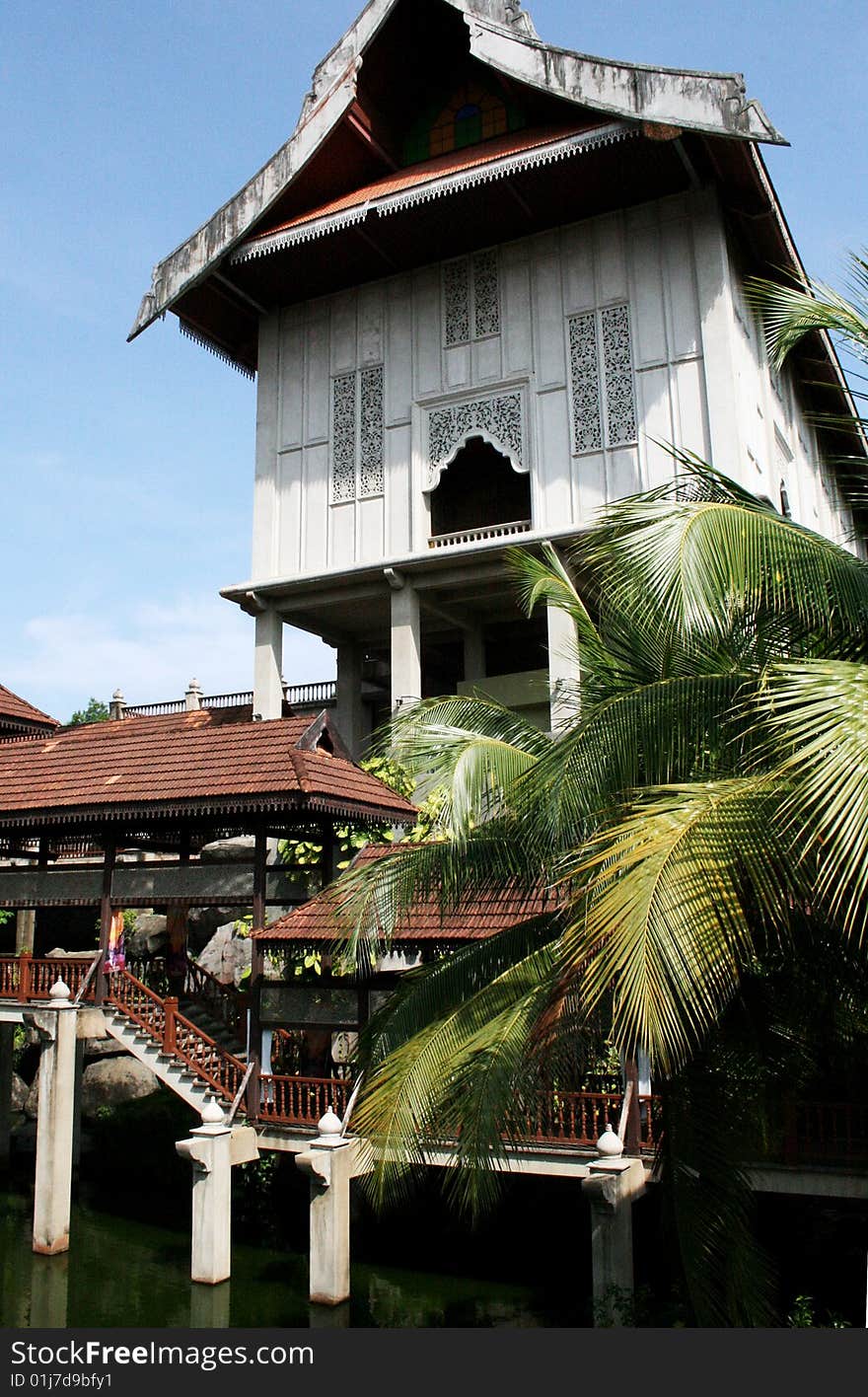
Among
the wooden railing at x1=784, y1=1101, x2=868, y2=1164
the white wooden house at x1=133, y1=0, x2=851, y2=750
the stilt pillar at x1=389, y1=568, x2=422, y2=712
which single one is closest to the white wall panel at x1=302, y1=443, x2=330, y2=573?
the white wooden house at x1=133, y1=0, x2=851, y2=750

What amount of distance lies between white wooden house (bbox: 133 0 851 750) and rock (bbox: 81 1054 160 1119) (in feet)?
23.5

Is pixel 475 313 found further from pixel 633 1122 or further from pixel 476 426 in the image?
pixel 633 1122

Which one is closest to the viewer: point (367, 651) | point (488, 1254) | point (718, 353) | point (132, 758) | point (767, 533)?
point (767, 533)

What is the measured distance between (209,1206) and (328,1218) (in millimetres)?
1422

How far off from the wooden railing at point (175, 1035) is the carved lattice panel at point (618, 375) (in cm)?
1110

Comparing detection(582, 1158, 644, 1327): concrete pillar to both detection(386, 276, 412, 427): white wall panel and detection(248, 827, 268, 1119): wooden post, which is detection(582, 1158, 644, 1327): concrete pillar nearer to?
detection(248, 827, 268, 1119): wooden post

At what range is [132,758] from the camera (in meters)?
14.7

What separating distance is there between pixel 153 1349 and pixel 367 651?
19.6 meters

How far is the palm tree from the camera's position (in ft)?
16.5

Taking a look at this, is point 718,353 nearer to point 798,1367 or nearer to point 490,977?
point 490,977

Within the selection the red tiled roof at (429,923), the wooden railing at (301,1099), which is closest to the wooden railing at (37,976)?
the wooden railing at (301,1099)

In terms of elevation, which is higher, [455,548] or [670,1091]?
[455,548]

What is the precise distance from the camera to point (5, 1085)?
18.5 m

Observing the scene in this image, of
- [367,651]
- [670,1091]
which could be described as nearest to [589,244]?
[367,651]
